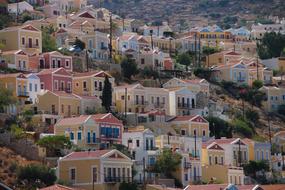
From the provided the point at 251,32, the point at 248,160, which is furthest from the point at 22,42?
the point at 251,32

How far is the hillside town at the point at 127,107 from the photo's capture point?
287 feet

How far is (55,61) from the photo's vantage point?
115125 mm

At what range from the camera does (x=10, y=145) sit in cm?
8825

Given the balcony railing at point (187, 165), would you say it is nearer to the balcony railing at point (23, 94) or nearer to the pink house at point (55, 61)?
the balcony railing at point (23, 94)

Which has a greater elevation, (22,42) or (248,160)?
(22,42)

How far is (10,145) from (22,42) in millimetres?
31054

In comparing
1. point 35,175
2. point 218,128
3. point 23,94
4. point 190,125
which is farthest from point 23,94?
point 35,175

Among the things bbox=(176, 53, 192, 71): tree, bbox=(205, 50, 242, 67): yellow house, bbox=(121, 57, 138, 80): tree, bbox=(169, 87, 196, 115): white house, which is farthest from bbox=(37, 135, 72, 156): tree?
bbox=(205, 50, 242, 67): yellow house

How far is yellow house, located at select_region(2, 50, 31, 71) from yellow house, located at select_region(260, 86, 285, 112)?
29.7m

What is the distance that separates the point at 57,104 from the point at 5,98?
5.04 metres

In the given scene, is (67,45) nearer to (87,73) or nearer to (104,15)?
(87,73)

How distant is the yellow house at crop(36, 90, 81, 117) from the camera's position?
335 ft

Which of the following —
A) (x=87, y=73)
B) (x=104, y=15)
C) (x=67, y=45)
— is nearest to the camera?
(x=87, y=73)

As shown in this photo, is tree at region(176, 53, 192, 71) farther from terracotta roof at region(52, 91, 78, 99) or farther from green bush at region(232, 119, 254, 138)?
terracotta roof at region(52, 91, 78, 99)
